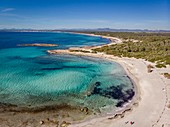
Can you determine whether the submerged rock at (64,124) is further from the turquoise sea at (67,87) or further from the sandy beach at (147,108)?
the turquoise sea at (67,87)

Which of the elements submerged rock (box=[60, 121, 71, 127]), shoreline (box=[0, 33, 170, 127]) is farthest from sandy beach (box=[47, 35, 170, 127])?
submerged rock (box=[60, 121, 71, 127])

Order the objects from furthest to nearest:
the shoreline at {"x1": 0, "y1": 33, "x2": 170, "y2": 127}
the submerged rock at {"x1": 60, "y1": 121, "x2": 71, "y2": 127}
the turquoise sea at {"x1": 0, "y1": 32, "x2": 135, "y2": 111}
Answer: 1. the turquoise sea at {"x1": 0, "y1": 32, "x2": 135, "y2": 111}
2. the shoreline at {"x1": 0, "y1": 33, "x2": 170, "y2": 127}
3. the submerged rock at {"x1": 60, "y1": 121, "x2": 71, "y2": 127}

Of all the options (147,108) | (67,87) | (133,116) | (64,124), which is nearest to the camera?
(64,124)

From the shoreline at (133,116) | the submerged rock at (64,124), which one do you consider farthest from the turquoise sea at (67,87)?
the submerged rock at (64,124)

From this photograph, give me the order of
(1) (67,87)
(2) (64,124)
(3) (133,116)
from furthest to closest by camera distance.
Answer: (1) (67,87) → (3) (133,116) → (2) (64,124)

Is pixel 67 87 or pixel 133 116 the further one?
pixel 67 87

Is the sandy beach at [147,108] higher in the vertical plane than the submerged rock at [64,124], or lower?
higher

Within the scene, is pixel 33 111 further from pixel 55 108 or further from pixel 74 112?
pixel 74 112

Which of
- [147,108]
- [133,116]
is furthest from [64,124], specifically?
[147,108]

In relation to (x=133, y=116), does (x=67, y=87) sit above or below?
below

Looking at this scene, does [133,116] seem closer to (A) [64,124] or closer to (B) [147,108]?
(B) [147,108]

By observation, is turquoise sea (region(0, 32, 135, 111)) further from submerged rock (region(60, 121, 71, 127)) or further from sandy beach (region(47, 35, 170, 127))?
submerged rock (region(60, 121, 71, 127))

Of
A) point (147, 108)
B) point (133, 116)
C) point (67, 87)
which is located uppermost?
point (147, 108)
